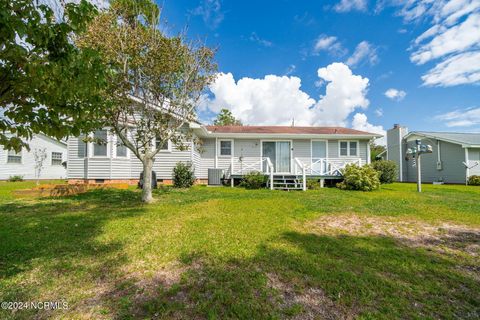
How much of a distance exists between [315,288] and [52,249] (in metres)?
4.02

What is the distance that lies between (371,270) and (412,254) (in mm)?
1095

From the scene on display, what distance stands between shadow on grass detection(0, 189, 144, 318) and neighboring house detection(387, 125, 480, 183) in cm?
2124

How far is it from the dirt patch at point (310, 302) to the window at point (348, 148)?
14019 millimetres

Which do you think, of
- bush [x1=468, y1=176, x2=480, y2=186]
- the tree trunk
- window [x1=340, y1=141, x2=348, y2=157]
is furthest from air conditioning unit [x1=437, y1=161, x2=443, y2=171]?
the tree trunk

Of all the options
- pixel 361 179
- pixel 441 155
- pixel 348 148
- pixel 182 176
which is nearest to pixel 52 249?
pixel 182 176

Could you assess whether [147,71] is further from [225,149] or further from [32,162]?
[32,162]

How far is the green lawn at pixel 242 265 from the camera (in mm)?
2158

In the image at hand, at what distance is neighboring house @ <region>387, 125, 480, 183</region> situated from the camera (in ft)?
51.6

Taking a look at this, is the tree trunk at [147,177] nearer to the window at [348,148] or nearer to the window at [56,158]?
the window at [348,148]

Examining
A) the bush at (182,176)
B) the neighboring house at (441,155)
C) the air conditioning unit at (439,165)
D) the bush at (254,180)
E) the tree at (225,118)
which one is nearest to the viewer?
the bush at (182,176)

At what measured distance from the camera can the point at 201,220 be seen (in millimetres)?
5281

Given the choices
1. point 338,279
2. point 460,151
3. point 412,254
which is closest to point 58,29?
point 338,279

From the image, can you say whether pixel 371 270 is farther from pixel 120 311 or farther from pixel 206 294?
pixel 120 311

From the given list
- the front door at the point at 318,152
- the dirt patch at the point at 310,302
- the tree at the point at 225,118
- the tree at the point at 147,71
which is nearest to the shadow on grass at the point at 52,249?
the dirt patch at the point at 310,302
